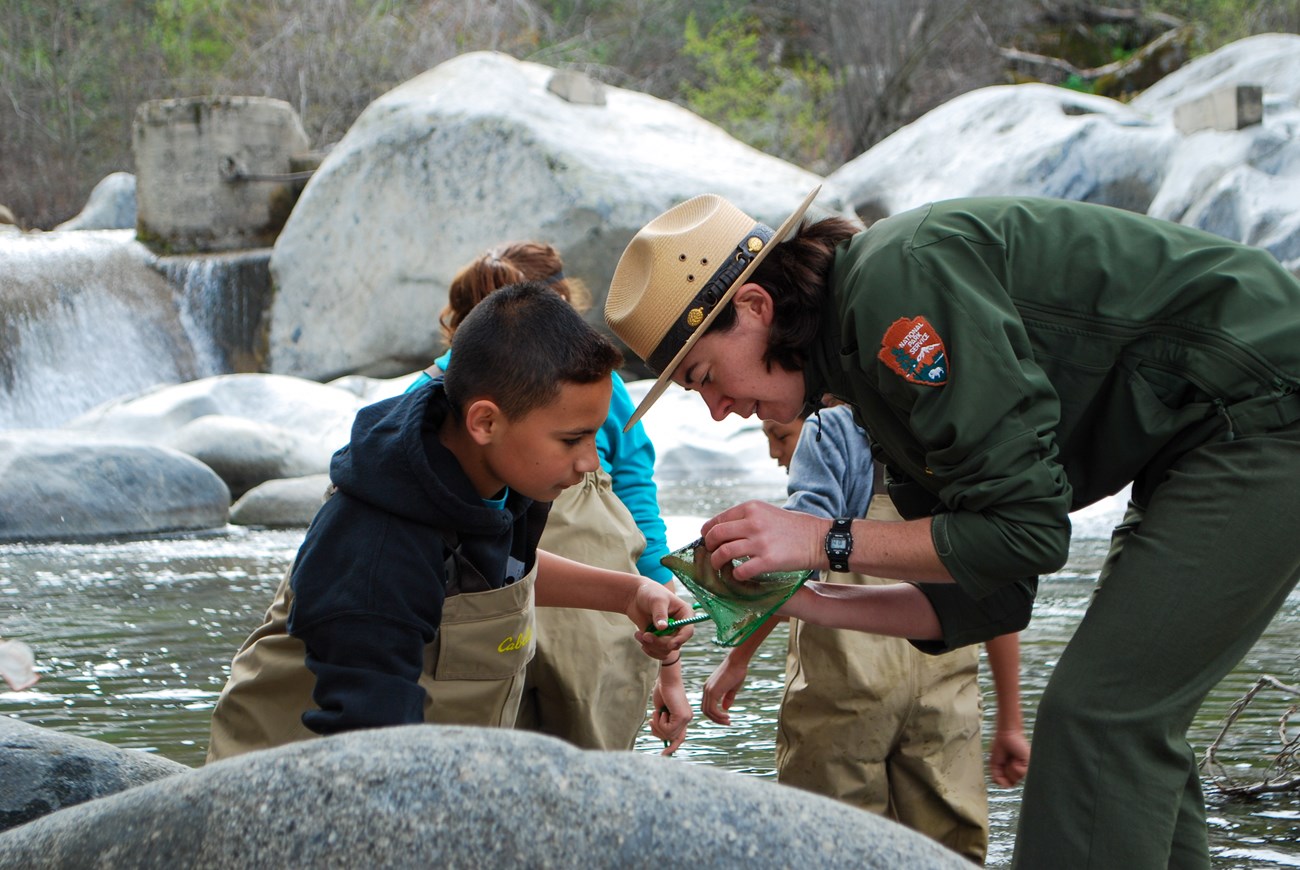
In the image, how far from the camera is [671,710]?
3.36m

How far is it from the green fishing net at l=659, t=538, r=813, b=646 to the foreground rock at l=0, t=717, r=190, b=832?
100 centimetres

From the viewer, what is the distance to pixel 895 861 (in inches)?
69.8

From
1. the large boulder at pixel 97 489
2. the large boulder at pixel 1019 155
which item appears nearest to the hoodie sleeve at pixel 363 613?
the large boulder at pixel 97 489

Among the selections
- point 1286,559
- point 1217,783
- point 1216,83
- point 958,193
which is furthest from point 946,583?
point 1216,83

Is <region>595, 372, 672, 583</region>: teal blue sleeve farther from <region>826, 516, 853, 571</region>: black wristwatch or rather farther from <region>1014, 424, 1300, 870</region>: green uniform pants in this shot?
<region>1014, 424, 1300, 870</region>: green uniform pants

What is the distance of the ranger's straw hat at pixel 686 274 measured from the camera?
8.71 ft

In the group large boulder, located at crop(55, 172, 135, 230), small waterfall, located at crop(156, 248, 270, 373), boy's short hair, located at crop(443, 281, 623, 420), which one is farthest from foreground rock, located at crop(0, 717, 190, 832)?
large boulder, located at crop(55, 172, 135, 230)

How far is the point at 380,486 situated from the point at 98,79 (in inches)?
885

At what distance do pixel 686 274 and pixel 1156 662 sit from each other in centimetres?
103

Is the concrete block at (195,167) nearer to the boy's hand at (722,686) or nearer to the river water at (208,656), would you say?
the river water at (208,656)

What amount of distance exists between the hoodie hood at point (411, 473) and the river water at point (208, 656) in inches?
65.5

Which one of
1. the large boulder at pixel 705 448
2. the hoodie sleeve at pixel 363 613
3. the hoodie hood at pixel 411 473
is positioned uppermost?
the hoodie hood at pixel 411 473

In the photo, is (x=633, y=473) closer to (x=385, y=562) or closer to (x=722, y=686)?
(x=722, y=686)

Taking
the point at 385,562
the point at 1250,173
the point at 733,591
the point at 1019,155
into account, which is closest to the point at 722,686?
the point at 733,591
